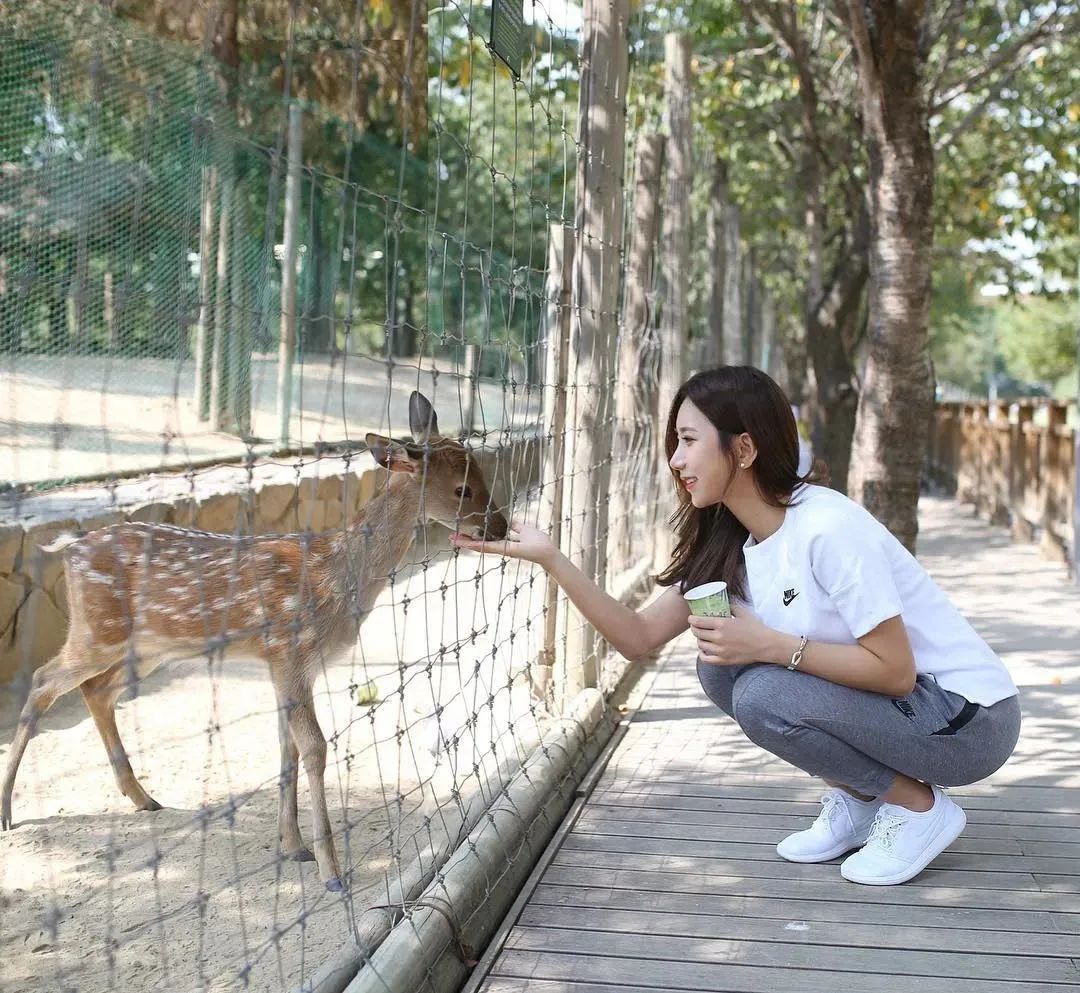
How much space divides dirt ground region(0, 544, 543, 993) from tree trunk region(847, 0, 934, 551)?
2345mm

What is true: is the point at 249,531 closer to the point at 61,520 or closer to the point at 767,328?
the point at 61,520

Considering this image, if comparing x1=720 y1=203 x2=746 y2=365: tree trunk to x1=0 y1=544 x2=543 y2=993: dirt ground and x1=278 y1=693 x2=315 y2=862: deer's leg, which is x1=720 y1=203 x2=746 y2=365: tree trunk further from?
x1=278 y1=693 x2=315 y2=862: deer's leg

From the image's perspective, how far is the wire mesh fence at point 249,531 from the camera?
3.62 metres

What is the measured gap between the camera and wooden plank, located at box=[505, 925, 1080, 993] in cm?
310

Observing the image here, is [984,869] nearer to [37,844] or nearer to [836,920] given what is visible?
[836,920]

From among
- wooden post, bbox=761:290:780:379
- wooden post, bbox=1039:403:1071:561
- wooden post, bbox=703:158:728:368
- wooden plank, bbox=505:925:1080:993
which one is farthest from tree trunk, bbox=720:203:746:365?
wooden plank, bbox=505:925:1080:993

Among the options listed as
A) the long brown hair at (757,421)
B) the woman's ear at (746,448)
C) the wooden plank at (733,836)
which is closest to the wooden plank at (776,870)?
the wooden plank at (733,836)

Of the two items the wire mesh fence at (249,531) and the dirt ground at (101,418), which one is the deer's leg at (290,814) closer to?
the wire mesh fence at (249,531)

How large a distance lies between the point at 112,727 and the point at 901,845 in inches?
108

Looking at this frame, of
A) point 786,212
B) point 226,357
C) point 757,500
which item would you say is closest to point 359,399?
point 226,357

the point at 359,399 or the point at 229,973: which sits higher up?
the point at 359,399

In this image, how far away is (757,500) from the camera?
3604 mm

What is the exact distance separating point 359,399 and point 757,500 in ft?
35.3

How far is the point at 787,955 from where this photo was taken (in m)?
3.21
